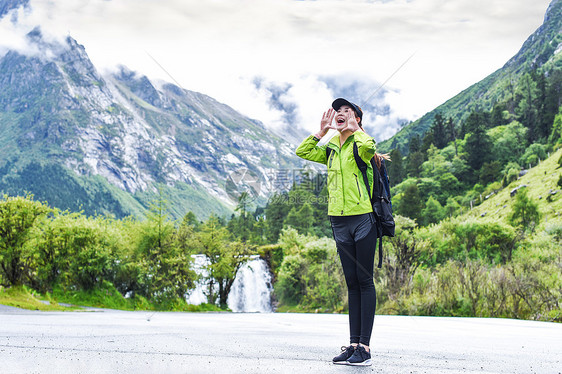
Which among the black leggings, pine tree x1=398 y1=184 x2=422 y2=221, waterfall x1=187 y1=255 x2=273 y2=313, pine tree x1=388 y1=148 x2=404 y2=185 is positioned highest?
pine tree x1=388 y1=148 x2=404 y2=185

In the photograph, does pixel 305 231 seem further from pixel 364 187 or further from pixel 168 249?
pixel 364 187

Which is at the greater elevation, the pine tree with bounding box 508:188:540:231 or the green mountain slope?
the green mountain slope

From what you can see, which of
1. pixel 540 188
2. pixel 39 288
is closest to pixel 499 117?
pixel 540 188

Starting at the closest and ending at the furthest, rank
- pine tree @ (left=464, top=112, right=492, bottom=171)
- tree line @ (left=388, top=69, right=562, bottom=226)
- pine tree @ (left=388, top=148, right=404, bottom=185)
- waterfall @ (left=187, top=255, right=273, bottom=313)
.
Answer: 1. waterfall @ (left=187, top=255, right=273, bottom=313)
2. tree line @ (left=388, top=69, right=562, bottom=226)
3. pine tree @ (left=464, top=112, right=492, bottom=171)
4. pine tree @ (left=388, top=148, right=404, bottom=185)

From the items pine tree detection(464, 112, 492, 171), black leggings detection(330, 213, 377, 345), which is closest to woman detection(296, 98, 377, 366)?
black leggings detection(330, 213, 377, 345)

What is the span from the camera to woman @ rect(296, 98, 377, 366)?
175 inches

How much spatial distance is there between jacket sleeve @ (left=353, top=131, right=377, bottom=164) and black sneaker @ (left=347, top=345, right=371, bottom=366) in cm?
185

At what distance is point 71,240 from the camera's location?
27.5 meters

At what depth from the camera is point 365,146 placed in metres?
4.52

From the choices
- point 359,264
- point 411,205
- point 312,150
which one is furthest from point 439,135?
point 359,264

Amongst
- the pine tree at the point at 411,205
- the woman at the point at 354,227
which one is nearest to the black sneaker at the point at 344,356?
the woman at the point at 354,227

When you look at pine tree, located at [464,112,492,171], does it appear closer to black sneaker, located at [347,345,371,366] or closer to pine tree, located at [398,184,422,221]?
pine tree, located at [398,184,422,221]

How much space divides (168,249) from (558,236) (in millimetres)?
28257

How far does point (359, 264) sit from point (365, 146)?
1.17 metres
